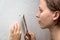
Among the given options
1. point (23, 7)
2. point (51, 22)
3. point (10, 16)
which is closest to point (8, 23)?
point (10, 16)

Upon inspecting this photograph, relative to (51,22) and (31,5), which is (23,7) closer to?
(31,5)

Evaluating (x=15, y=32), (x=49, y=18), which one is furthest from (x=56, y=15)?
(x=15, y=32)

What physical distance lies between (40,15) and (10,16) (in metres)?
0.23

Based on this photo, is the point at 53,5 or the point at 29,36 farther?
the point at 29,36

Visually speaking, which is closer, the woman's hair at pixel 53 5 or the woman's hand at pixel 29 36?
the woman's hair at pixel 53 5

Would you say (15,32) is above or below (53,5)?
below

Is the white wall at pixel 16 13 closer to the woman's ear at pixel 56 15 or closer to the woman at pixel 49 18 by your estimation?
the woman at pixel 49 18

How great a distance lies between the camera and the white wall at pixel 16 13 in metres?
1.12

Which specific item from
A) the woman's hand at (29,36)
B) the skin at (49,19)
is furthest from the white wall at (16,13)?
the skin at (49,19)

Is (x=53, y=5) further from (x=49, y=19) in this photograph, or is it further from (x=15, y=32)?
(x=15, y=32)

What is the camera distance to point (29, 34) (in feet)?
3.87

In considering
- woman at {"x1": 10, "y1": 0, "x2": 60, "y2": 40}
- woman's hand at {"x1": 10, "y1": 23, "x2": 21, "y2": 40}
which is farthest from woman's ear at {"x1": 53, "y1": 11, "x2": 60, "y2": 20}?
woman's hand at {"x1": 10, "y1": 23, "x2": 21, "y2": 40}

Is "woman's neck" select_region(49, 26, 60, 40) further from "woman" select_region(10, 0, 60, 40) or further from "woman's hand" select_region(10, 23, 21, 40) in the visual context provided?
"woman's hand" select_region(10, 23, 21, 40)

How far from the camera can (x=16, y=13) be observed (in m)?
1.15
